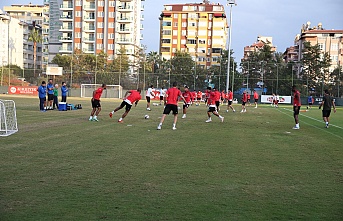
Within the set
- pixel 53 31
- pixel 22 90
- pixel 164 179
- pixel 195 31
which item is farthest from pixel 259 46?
pixel 164 179

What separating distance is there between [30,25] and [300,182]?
115m

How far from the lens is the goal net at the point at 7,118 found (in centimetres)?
1134

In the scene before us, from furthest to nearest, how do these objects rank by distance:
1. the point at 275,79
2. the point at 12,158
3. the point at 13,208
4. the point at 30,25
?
the point at 30,25
the point at 275,79
the point at 12,158
the point at 13,208

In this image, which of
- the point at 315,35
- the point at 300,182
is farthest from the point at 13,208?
the point at 315,35

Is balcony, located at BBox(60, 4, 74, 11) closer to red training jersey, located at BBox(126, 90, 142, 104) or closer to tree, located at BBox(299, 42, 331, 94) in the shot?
tree, located at BBox(299, 42, 331, 94)

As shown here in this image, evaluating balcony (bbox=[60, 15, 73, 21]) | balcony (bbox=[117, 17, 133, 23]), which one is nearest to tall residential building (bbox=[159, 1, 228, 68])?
balcony (bbox=[117, 17, 133, 23])

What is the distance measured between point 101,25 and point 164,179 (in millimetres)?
90295

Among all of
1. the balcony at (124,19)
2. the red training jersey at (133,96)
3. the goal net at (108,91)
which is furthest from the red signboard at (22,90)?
the red training jersey at (133,96)

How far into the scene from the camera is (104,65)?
225ft

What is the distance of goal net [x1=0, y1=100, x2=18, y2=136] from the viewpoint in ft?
37.2

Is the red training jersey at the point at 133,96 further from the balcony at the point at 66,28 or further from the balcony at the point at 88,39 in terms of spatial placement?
the balcony at the point at 66,28

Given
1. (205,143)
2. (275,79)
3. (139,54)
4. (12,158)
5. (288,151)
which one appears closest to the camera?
(12,158)

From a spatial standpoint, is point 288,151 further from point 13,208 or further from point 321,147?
point 13,208

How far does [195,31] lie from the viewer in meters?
110
